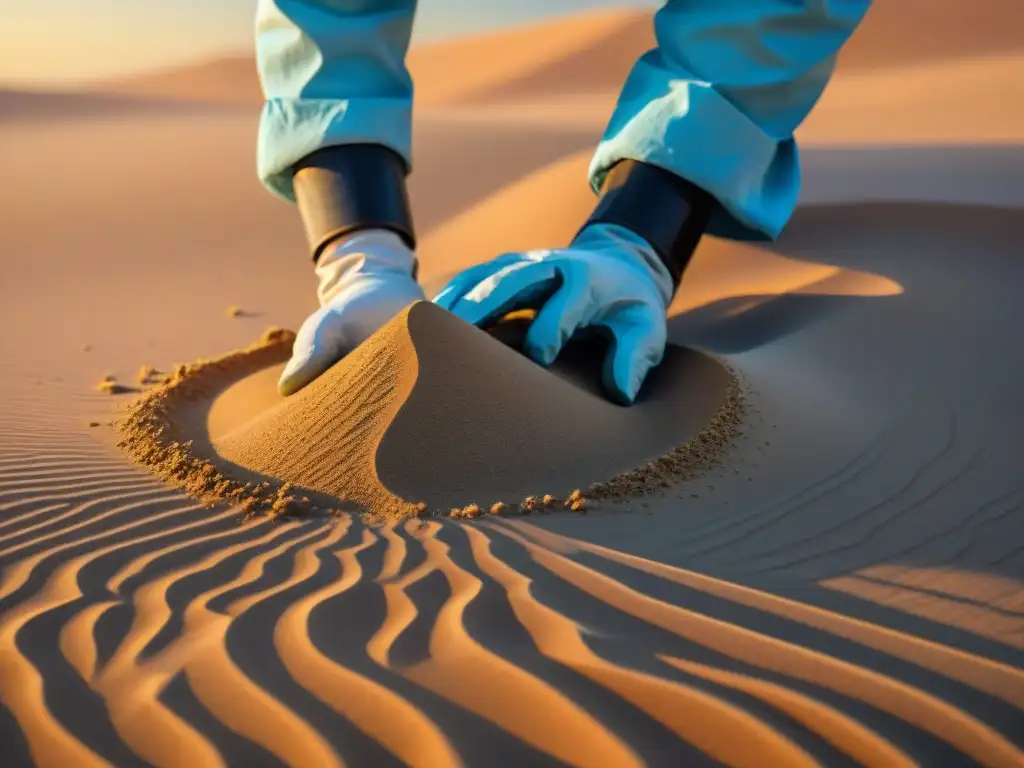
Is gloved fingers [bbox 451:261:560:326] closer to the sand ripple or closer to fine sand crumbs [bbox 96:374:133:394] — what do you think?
the sand ripple

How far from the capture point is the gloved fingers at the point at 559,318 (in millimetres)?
2635

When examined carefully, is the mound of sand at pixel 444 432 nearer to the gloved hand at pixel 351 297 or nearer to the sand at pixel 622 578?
the sand at pixel 622 578

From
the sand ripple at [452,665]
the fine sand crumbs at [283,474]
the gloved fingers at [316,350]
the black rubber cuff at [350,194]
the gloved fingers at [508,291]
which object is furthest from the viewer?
the black rubber cuff at [350,194]

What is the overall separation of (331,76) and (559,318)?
4.12ft

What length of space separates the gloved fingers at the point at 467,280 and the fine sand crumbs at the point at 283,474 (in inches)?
31.1

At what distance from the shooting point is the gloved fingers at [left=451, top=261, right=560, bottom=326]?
8.92 ft

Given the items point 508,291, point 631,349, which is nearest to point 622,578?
point 631,349

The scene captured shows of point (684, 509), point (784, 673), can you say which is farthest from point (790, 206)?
point (784, 673)

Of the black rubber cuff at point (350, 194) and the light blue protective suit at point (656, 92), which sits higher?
the light blue protective suit at point (656, 92)

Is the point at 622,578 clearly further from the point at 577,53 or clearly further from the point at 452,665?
the point at 577,53

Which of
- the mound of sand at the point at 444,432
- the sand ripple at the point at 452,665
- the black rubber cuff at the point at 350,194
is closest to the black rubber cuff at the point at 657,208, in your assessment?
the black rubber cuff at the point at 350,194

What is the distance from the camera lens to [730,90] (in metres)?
3.13

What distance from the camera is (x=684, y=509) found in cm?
204

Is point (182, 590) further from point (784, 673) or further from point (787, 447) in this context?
point (787, 447)
